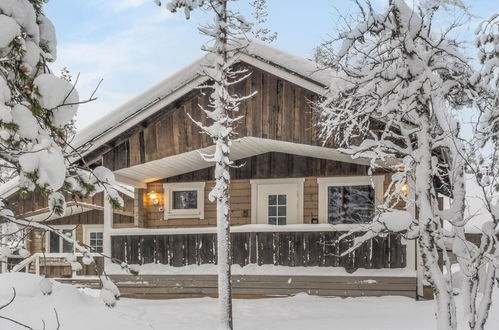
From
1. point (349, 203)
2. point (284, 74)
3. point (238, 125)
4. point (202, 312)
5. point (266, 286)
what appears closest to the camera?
point (202, 312)

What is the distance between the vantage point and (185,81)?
13227 mm

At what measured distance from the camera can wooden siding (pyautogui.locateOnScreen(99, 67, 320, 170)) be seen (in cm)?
1263

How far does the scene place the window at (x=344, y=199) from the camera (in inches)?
569

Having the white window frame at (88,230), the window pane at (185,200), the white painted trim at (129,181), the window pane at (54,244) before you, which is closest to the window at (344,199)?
the window pane at (185,200)

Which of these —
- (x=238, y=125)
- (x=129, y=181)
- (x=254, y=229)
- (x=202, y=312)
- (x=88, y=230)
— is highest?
(x=238, y=125)

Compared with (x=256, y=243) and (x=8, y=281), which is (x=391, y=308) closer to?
(x=256, y=243)

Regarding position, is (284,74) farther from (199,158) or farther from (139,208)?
(139,208)

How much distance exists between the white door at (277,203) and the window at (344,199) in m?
0.84

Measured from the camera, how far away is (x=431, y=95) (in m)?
5.95

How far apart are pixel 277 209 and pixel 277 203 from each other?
0.18 metres

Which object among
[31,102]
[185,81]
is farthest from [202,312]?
[31,102]

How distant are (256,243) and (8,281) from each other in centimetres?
657

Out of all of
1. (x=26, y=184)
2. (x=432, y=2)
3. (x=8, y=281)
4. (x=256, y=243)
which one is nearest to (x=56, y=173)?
(x=26, y=184)

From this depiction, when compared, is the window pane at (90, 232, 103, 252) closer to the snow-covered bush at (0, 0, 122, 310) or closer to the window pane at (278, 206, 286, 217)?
the window pane at (278, 206, 286, 217)
